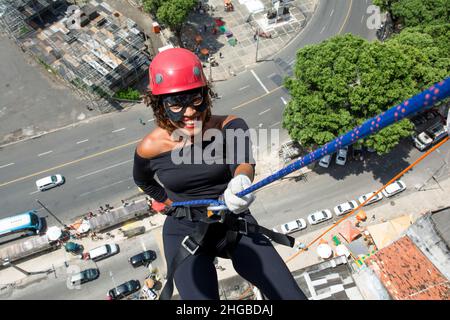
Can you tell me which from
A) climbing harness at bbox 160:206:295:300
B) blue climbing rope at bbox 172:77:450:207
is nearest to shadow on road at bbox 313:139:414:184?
climbing harness at bbox 160:206:295:300

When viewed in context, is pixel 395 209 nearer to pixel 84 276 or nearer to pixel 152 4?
pixel 84 276

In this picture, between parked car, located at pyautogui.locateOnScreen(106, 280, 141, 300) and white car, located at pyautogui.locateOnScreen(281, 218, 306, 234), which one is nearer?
parked car, located at pyautogui.locateOnScreen(106, 280, 141, 300)

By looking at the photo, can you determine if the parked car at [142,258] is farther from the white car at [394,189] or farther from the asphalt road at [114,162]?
the white car at [394,189]

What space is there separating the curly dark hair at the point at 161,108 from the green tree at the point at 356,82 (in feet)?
68.0

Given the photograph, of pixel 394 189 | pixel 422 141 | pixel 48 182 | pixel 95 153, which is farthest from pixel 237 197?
pixel 422 141

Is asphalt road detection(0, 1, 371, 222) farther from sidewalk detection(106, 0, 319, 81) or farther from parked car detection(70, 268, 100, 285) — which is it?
parked car detection(70, 268, 100, 285)

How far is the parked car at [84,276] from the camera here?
2975 cm

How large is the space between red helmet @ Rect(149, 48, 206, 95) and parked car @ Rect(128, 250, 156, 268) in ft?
80.8

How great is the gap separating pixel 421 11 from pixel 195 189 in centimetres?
3590

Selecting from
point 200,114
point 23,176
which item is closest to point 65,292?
point 23,176

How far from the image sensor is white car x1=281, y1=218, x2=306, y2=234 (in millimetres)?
31672

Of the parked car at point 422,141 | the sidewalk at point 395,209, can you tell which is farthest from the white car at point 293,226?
the parked car at point 422,141

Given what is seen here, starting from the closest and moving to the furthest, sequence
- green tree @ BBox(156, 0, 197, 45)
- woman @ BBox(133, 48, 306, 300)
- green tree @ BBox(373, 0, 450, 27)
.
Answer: woman @ BBox(133, 48, 306, 300)
green tree @ BBox(373, 0, 450, 27)
green tree @ BBox(156, 0, 197, 45)

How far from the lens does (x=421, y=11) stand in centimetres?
3541
